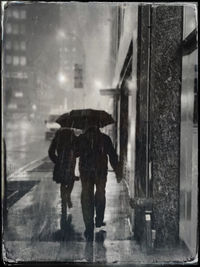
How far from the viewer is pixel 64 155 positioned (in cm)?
544

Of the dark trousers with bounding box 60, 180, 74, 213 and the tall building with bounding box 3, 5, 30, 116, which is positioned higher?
the tall building with bounding box 3, 5, 30, 116

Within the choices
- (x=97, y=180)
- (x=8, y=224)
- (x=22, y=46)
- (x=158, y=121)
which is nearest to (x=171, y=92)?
(x=158, y=121)

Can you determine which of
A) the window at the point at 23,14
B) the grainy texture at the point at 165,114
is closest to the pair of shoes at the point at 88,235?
the grainy texture at the point at 165,114

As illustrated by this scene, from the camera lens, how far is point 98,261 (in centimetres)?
475

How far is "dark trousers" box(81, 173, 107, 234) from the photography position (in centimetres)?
532

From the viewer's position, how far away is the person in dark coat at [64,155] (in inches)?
212

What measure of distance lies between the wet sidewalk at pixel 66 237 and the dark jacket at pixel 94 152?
1.10m

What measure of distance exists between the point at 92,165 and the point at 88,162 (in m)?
0.08

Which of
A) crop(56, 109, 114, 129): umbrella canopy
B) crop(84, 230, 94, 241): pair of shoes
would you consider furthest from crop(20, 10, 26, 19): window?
crop(84, 230, 94, 241): pair of shoes

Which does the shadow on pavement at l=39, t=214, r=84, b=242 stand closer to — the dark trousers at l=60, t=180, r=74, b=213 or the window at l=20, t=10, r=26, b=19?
the dark trousers at l=60, t=180, r=74, b=213

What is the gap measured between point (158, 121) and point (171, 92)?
47cm

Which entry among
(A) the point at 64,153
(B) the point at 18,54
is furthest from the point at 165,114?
(B) the point at 18,54

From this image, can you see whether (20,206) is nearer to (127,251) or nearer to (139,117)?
(127,251)

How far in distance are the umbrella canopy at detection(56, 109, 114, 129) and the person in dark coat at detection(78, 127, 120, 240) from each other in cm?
14
